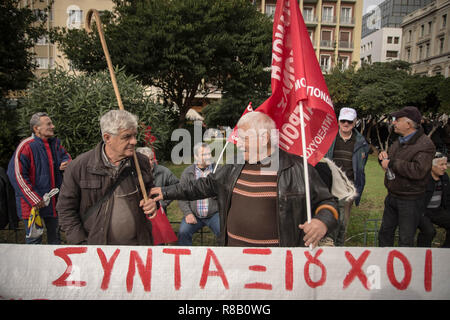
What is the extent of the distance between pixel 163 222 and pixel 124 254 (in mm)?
1486

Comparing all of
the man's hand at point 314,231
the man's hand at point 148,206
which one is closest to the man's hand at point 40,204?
the man's hand at point 148,206

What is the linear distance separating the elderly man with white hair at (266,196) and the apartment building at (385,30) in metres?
77.5

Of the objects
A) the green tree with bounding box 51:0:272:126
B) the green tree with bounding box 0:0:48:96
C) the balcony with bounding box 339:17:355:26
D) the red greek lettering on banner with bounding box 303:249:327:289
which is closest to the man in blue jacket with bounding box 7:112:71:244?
the red greek lettering on banner with bounding box 303:249:327:289

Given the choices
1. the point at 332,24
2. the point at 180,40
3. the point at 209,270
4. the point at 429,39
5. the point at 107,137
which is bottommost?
the point at 209,270

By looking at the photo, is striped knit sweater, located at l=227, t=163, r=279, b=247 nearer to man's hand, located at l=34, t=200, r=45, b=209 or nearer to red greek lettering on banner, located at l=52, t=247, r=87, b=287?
red greek lettering on banner, located at l=52, t=247, r=87, b=287

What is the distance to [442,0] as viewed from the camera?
4709cm

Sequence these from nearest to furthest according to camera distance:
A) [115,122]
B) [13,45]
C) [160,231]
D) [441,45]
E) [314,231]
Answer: [314,231] → [115,122] → [160,231] → [13,45] → [441,45]

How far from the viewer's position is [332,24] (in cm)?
4747

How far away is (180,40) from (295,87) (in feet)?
46.1

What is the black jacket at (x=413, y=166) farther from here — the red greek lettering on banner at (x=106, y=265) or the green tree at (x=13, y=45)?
the green tree at (x=13, y=45)

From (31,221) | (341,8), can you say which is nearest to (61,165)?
(31,221)

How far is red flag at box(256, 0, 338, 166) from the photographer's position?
2.28 m

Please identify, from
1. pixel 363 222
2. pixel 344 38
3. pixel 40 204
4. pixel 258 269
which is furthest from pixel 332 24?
pixel 258 269

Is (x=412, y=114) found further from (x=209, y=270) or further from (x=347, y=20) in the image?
(x=347, y=20)
